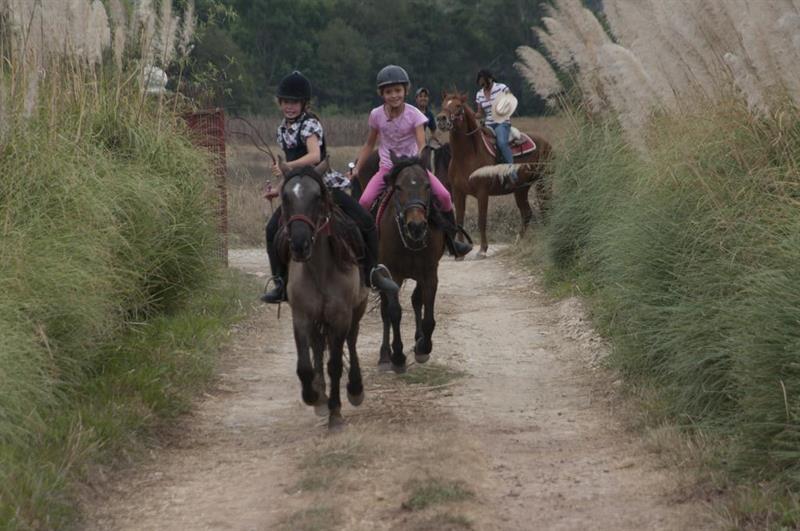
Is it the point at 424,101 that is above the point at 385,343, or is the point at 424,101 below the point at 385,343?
above

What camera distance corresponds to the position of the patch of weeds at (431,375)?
11.1m

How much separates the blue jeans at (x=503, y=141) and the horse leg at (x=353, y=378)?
11.4m

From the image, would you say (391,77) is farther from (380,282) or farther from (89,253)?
(89,253)

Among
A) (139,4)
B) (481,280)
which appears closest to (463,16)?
(481,280)

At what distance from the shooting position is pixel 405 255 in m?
11.5

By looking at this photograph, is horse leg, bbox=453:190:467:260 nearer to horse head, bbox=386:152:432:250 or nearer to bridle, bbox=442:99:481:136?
bridle, bbox=442:99:481:136

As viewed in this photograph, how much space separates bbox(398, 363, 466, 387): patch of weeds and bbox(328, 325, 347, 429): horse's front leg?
174 cm

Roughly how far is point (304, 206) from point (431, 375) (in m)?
2.81

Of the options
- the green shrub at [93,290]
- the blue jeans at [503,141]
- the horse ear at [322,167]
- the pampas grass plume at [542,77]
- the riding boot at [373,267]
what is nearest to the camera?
the green shrub at [93,290]

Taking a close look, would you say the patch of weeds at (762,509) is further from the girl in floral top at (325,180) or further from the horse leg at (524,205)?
the horse leg at (524,205)

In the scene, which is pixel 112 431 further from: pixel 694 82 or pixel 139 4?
pixel 139 4

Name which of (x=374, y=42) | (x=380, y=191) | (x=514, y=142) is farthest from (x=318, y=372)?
(x=374, y=42)

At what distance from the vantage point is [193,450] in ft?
29.1

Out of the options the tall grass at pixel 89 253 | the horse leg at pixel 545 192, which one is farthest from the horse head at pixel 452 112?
the tall grass at pixel 89 253
